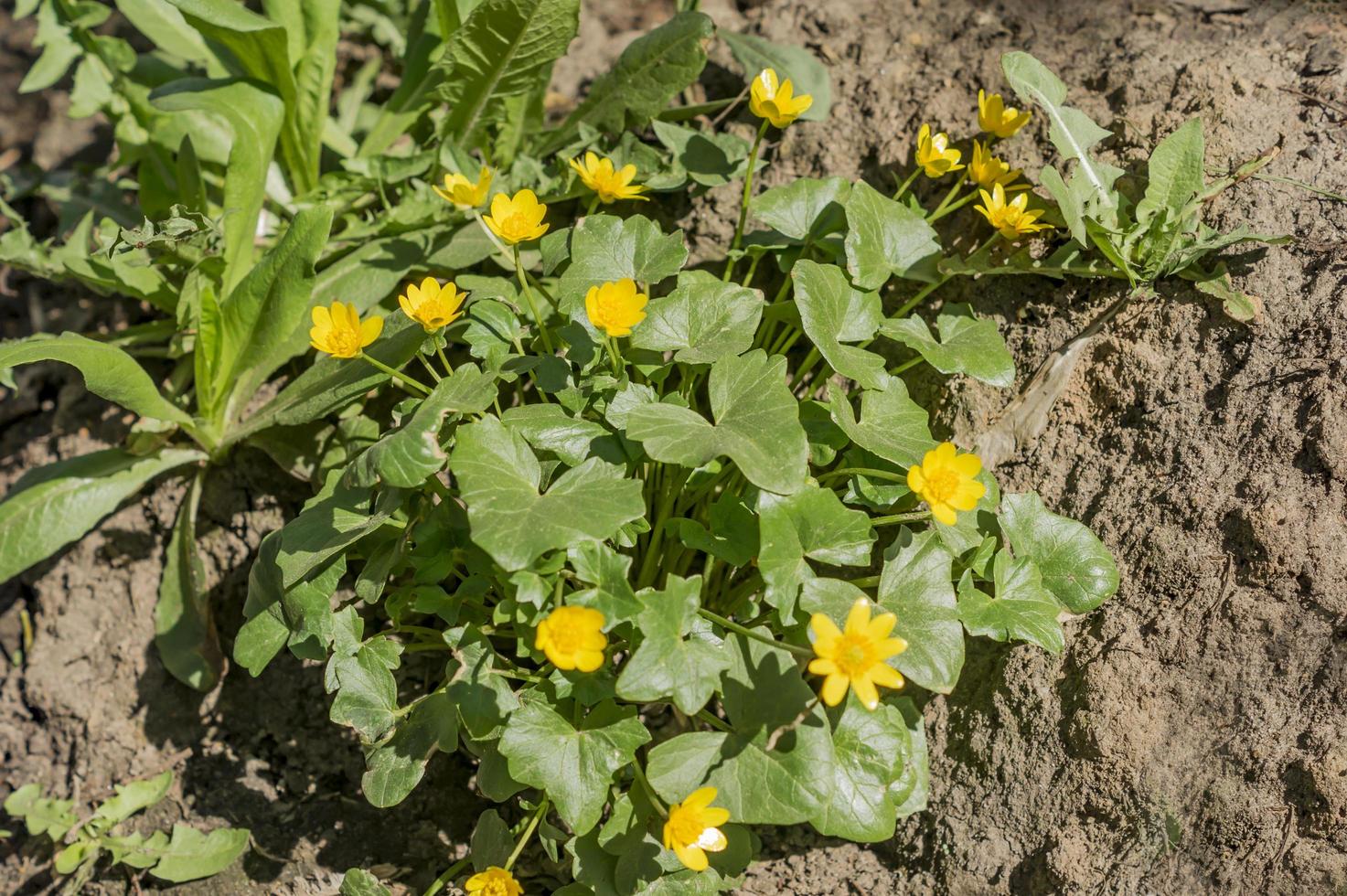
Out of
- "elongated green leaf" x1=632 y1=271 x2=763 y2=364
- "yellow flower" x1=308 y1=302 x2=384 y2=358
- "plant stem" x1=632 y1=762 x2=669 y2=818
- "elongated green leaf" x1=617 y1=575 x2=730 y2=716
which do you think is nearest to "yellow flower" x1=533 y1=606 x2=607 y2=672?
"elongated green leaf" x1=617 y1=575 x2=730 y2=716

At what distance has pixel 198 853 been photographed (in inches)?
94.1

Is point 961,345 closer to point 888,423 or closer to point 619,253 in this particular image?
point 888,423

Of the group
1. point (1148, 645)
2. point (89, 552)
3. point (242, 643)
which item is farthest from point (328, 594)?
point (1148, 645)

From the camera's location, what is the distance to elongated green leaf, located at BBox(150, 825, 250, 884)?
7.74 ft

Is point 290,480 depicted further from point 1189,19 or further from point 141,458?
point 1189,19

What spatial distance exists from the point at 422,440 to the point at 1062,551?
51.8 inches

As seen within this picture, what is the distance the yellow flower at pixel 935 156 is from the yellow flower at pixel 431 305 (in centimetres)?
114

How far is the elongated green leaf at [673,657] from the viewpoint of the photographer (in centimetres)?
168

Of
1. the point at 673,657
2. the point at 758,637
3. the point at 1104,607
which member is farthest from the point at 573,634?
the point at 1104,607

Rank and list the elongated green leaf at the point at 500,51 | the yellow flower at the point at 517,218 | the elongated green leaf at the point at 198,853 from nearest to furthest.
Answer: the yellow flower at the point at 517,218 < the elongated green leaf at the point at 198,853 < the elongated green leaf at the point at 500,51

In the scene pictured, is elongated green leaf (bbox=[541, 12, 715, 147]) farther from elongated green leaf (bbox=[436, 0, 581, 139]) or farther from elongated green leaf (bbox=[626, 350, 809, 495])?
elongated green leaf (bbox=[626, 350, 809, 495])

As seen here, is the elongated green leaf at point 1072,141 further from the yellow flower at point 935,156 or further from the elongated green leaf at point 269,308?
the elongated green leaf at point 269,308

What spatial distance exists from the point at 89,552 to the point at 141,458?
1.36 ft

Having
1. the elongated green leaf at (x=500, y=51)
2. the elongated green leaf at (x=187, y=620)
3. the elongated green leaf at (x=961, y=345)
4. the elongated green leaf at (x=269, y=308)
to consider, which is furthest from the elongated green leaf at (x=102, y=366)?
the elongated green leaf at (x=961, y=345)
